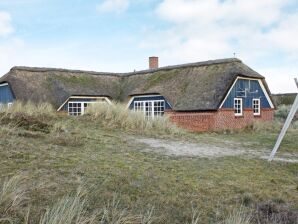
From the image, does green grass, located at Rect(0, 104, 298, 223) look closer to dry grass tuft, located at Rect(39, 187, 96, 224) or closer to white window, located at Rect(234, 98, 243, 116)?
dry grass tuft, located at Rect(39, 187, 96, 224)

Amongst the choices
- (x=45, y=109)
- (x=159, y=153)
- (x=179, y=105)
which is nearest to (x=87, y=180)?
(x=159, y=153)

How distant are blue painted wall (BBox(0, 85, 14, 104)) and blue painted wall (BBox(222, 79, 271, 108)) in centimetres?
1481

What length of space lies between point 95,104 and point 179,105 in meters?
9.32

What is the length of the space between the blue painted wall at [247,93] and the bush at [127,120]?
9.50 m

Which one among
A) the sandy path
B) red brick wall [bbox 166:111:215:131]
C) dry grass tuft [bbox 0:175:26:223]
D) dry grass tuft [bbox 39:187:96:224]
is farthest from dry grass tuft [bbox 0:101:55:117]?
red brick wall [bbox 166:111:215:131]

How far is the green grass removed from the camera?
5.77m

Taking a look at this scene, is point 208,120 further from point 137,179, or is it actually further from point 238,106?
point 137,179

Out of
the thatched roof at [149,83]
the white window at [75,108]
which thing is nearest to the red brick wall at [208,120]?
the thatched roof at [149,83]

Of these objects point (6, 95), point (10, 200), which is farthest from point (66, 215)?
point (6, 95)

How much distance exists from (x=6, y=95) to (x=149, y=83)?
10.4m

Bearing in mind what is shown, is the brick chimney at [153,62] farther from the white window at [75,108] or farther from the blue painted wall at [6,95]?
the blue painted wall at [6,95]

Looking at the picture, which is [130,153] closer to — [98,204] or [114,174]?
[114,174]

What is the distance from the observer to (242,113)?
27719mm

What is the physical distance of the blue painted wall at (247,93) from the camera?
26.8 metres
